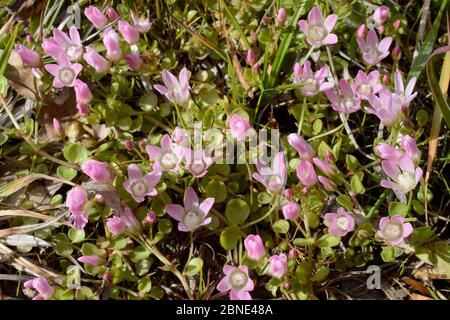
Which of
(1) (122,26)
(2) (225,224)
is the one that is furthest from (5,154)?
(2) (225,224)

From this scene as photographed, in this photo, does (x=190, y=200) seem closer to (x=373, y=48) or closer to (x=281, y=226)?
(x=281, y=226)

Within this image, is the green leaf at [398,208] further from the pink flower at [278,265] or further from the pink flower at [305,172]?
the pink flower at [278,265]

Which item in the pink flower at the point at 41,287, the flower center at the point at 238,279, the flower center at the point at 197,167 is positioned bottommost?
the flower center at the point at 238,279

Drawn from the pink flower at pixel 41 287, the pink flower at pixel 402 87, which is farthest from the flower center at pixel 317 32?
the pink flower at pixel 41 287

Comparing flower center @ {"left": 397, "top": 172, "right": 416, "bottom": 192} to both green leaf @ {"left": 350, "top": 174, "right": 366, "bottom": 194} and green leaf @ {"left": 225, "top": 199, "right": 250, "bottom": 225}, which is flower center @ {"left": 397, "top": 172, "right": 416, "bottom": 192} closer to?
green leaf @ {"left": 350, "top": 174, "right": 366, "bottom": 194}

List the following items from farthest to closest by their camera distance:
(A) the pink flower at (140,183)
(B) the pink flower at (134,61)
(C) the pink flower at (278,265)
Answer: (B) the pink flower at (134,61)
(A) the pink flower at (140,183)
(C) the pink flower at (278,265)

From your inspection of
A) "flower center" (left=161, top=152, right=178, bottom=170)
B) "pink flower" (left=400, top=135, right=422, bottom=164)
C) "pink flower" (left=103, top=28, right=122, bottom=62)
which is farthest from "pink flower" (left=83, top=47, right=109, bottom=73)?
"pink flower" (left=400, top=135, right=422, bottom=164)
